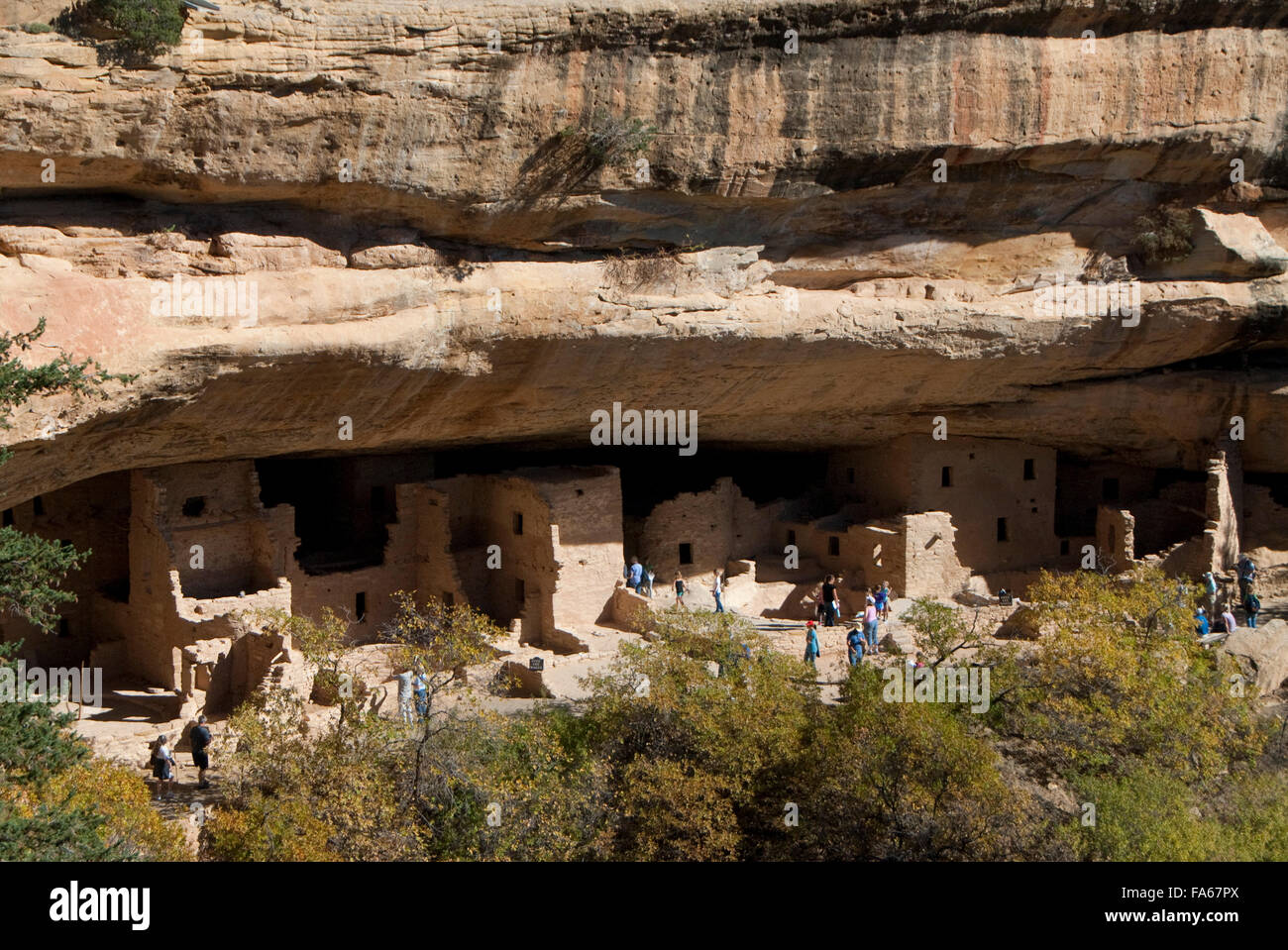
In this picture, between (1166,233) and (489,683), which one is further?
(1166,233)

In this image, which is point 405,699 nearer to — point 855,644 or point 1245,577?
point 855,644

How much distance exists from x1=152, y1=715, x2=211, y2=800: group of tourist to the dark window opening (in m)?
15.6

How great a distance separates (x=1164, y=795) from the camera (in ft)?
54.4

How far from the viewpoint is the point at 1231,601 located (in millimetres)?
23078

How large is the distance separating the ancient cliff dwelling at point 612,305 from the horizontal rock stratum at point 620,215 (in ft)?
0.16

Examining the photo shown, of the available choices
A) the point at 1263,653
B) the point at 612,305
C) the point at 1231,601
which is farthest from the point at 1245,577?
the point at 612,305

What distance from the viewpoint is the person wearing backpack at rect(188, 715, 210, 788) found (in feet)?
56.6

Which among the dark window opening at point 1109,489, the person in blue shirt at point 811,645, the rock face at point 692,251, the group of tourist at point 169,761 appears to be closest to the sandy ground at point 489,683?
the group of tourist at point 169,761

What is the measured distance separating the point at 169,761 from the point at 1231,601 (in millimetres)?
15372

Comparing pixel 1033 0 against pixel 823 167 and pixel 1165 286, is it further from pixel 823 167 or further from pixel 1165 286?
pixel 1165 286

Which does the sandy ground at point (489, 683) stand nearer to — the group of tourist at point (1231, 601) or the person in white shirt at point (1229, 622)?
the group of tourist at point (1231, 601)

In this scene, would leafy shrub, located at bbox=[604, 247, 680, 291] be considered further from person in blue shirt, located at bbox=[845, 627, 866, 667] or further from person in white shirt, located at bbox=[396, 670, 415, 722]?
person in white shirt, located at bbox=[396, 670, 415, 722]

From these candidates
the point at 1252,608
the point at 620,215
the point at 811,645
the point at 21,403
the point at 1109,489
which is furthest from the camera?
the point at 1109,489

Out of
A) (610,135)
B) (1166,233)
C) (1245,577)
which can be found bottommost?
(1245,577)
